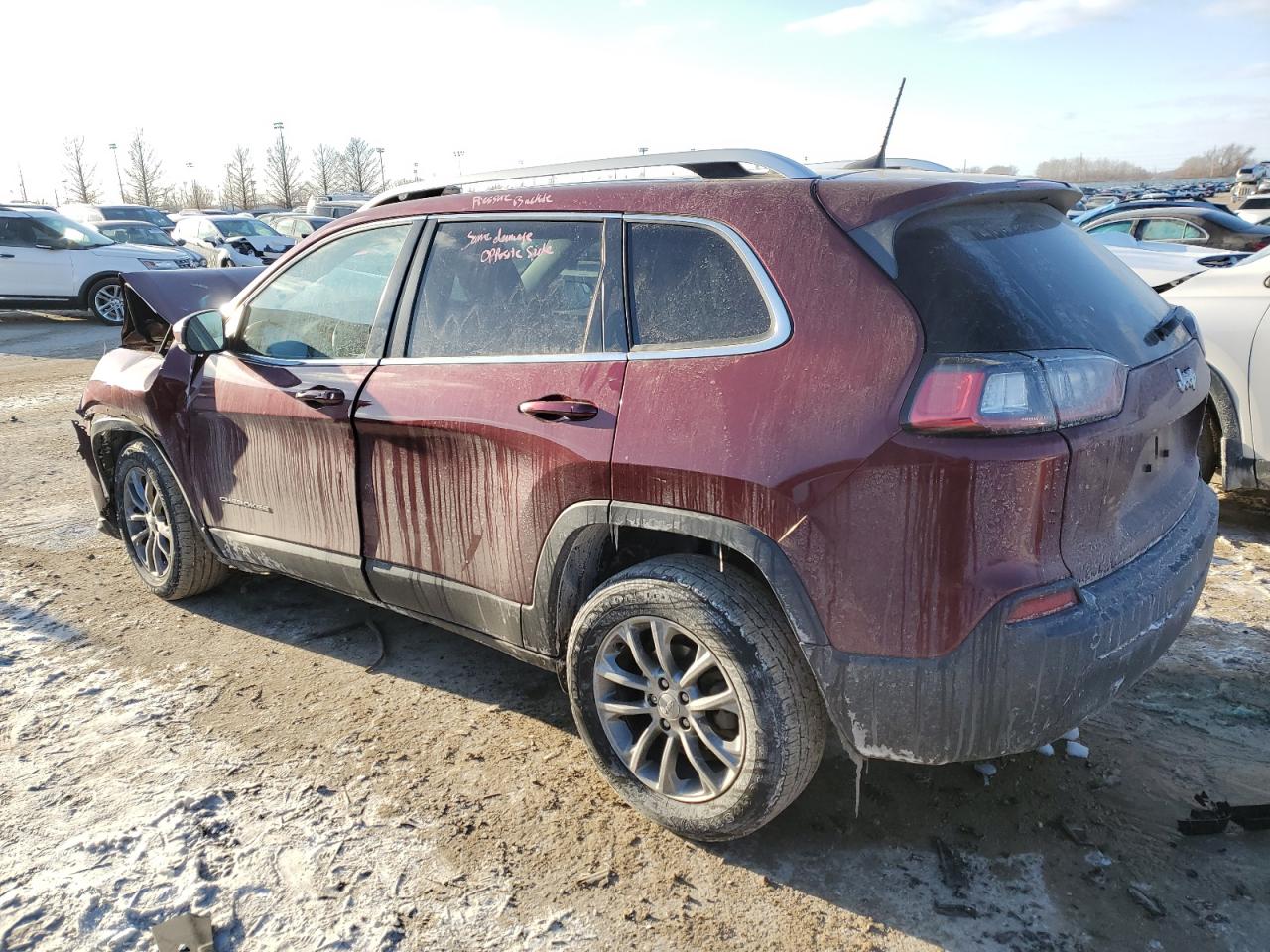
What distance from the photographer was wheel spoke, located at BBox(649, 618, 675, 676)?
2.62 metres

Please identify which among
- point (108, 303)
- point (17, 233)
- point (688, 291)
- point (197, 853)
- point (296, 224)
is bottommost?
point (197, 853)

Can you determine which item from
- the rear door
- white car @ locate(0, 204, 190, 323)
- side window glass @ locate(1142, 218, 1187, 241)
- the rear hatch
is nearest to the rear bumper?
the rear hatch

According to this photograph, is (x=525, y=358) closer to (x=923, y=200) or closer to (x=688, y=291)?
(x=688, y=291)

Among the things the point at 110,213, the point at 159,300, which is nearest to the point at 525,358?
the point at 159,300

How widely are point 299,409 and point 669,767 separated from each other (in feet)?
6.21

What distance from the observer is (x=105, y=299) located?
15266mm

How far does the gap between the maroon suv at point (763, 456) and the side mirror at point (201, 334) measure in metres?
0.65

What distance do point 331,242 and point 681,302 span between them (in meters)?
1.67

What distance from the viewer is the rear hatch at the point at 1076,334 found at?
2.27 m

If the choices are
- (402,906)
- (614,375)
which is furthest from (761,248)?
(402,906)

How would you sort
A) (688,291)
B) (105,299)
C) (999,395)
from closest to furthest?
(999,395)
(688,291)
(105,299)

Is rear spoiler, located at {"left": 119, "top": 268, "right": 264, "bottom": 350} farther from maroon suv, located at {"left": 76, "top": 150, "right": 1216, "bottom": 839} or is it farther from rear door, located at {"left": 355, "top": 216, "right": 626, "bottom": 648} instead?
rear door, located at {"left": 355, "top": 216, "right": 626, "bottom": 648}

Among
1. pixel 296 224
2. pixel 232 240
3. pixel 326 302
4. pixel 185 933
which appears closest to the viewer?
pixel 185 933

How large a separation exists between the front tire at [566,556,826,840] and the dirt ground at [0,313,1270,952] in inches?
7.9
